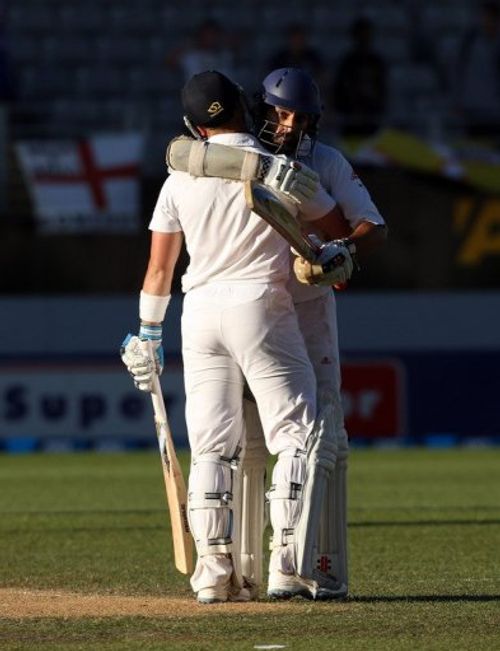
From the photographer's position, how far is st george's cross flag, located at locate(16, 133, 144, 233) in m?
17.6

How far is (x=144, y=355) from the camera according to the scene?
23.8 feet

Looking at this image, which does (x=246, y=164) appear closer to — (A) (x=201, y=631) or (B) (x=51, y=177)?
(A) (x=201, y=631)

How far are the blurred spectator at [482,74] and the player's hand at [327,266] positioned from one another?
12368 millimetres

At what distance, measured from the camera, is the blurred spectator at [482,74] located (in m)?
19.0

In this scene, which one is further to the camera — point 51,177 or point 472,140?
point 472,140

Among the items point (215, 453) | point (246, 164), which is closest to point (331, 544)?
point (215, 453)

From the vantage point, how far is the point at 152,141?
1862 cm

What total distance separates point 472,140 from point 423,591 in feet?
38.9

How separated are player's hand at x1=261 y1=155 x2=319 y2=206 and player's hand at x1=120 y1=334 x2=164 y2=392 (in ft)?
2.89

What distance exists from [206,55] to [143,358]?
495 inches

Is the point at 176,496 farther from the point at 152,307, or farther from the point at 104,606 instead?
the point at 152,307

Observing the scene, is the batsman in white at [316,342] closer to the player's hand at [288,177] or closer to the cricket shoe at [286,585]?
the cricket shoe at [286,585]

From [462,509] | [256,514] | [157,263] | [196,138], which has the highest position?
[196,138]

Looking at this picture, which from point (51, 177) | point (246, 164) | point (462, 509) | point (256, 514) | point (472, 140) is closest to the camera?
point (246, 164)
